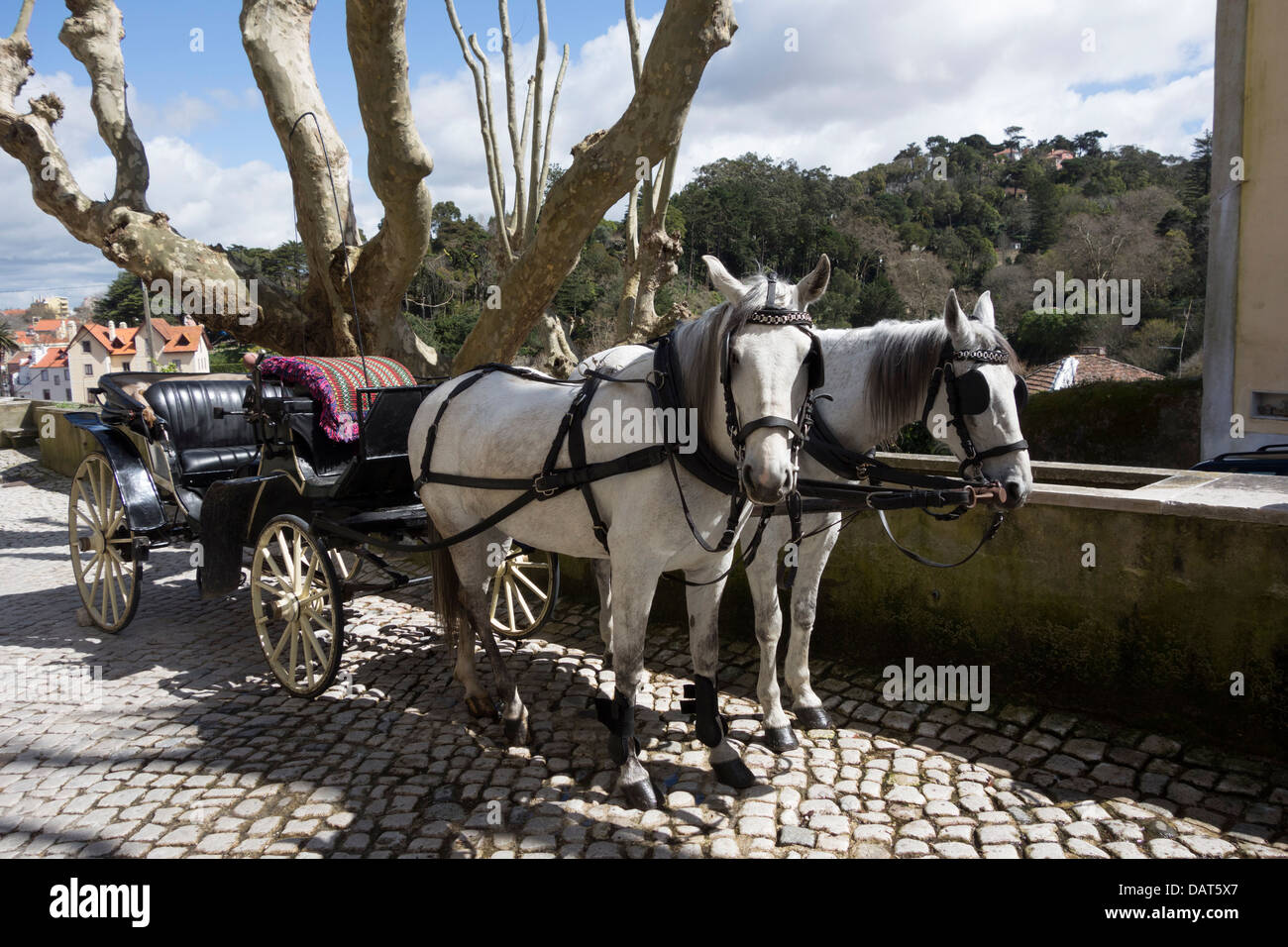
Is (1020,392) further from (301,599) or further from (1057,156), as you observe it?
(1057,156)

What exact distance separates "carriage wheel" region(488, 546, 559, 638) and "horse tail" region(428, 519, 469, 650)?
0.65 metres

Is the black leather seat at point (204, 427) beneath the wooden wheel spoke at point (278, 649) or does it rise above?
above

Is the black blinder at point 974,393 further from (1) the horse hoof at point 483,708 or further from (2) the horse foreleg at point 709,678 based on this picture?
(1) the horse hoof at point 483,708

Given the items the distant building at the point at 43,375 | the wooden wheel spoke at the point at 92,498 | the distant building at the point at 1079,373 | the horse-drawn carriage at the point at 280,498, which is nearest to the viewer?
the horse-drawn carriage at the point at 280,498

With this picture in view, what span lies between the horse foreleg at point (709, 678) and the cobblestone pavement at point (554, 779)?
11cm

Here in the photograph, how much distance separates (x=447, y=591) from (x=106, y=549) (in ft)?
10.3

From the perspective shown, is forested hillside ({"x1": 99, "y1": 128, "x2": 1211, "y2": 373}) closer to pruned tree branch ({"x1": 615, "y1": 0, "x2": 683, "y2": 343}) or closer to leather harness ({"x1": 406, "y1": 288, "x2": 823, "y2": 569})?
pruned tree branch ({"x1": 615, "y1": 0, "x2": 683, "y2": 343})

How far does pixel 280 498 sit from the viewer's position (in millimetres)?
5004

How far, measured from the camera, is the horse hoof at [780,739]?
387 cm

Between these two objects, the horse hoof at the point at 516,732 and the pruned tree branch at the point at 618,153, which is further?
the pruned tree branch at the point at 618,153

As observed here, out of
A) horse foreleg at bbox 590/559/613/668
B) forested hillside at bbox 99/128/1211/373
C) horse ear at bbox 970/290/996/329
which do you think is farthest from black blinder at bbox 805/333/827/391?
forested hillside at bbox 99/128/1211/373

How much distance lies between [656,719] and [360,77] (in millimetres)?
5388

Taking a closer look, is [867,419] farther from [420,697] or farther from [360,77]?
[360,77]
